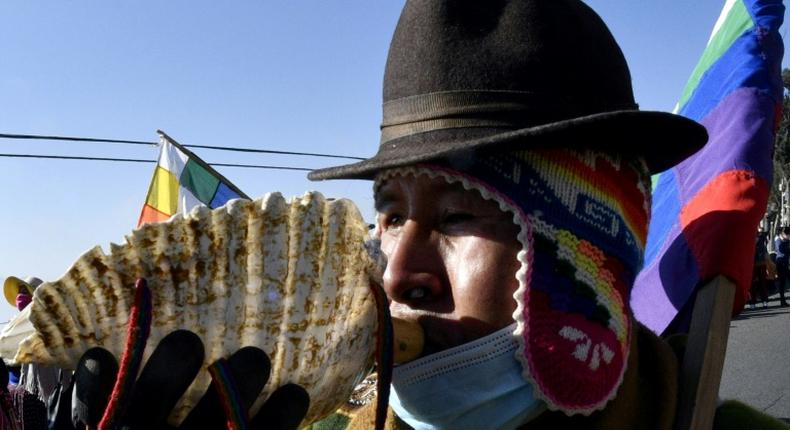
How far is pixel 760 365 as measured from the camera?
8.37 metres

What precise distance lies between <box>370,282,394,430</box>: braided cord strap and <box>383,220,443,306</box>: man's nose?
0.28 metres

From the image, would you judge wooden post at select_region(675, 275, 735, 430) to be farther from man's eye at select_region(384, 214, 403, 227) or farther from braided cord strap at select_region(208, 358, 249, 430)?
braided cord strap at select_region(208, 358, 249, 430)

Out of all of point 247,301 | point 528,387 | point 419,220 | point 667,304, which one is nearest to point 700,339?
point 667,304

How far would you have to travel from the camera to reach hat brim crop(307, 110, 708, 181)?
1448 millimetres

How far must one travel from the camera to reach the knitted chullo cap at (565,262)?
143 cm

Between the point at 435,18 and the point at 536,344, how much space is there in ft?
2.34

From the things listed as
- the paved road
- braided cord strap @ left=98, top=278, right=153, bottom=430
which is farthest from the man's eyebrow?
the paved road

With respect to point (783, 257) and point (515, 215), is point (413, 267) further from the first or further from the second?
point (783, 257)

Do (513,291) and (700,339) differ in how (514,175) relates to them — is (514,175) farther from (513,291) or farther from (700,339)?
(700,339)

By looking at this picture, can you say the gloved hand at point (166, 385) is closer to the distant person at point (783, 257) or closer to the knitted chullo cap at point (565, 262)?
the knitted chullo cap at point (565, 262)

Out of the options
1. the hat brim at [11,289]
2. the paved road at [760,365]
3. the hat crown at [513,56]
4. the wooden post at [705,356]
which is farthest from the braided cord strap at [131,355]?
the hat brim at [11,289]

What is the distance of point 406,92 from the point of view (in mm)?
1620

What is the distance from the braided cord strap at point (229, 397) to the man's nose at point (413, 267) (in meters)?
0.52

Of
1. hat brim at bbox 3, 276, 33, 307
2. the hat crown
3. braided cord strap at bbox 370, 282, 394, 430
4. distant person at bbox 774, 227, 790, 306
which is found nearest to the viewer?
braided cord strap at bbox 370, 282, 394, 430
